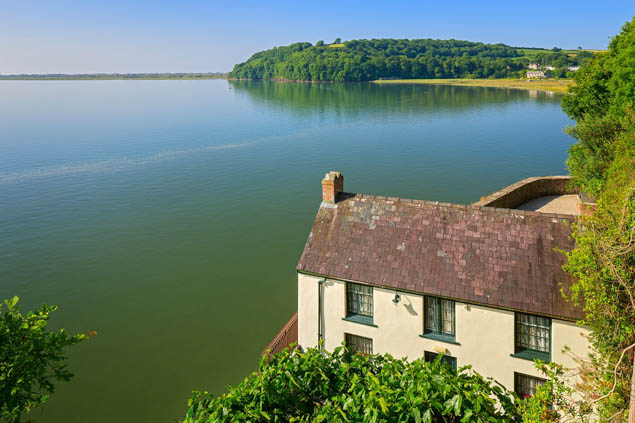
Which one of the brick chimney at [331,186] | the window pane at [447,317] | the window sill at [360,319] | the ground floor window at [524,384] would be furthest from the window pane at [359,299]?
the ground floor window at [524,384]

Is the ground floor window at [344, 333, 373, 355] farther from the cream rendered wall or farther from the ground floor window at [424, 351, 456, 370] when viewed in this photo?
the ground floor window at [424, 351, 456, 370]

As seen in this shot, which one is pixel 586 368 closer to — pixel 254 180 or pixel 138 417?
pixel 138 417

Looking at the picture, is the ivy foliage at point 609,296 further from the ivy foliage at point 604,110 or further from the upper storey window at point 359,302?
the ivy foliage at point 604,110

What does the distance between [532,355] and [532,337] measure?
513 millimetres

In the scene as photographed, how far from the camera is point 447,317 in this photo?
595 inches

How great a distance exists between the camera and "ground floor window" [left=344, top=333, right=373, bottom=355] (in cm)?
1638

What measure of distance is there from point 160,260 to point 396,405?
2497 cm

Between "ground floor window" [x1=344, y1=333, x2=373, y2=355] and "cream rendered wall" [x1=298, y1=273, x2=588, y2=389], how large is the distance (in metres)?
0.24

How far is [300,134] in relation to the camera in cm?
7619

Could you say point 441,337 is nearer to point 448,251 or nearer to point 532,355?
point 532,355

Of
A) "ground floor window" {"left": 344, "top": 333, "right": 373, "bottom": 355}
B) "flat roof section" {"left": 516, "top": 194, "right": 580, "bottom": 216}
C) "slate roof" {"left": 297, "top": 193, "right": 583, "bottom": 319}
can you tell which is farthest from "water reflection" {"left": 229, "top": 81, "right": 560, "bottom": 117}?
"ground floor window" {"left": 344, "top": 333, "right": 373, "bottom": 355}

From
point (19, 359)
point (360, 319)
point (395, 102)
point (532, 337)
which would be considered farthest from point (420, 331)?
point (395, 102)

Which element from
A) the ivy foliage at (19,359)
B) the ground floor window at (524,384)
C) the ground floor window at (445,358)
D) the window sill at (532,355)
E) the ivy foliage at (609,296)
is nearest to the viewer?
the ivy foliage at (609,296)

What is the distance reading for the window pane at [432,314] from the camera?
15.2 m
